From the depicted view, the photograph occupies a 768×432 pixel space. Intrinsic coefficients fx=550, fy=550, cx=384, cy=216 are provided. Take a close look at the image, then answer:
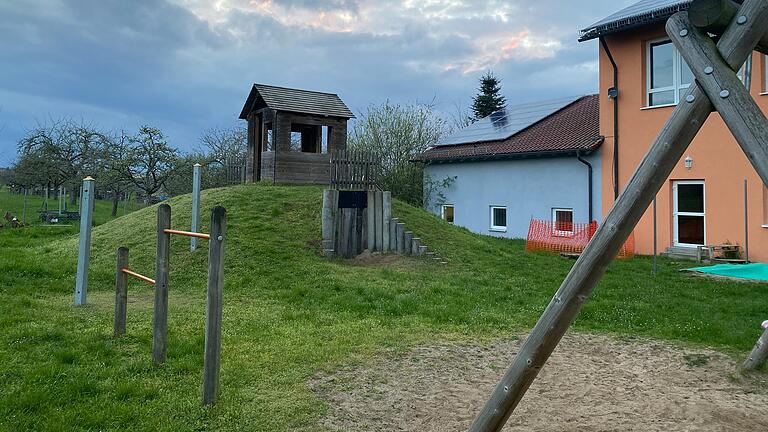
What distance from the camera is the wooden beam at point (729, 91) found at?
7.37 feet

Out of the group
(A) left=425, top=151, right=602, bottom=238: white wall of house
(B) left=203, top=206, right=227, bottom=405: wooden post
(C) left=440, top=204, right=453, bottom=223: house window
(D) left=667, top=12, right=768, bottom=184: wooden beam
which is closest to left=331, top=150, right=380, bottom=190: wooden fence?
(A) left=425, top=151, right=602, bottom=238: white wall of house

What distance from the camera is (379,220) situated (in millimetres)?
12750

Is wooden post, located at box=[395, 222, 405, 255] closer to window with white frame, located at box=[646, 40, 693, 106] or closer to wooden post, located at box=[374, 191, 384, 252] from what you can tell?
wooden post, located at box=[374, 191, 384, 252]

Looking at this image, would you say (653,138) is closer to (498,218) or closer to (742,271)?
(498,218)

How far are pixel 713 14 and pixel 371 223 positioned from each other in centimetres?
1051

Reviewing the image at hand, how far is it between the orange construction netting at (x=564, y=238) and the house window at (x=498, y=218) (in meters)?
2.96

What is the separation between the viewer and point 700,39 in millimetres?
2523

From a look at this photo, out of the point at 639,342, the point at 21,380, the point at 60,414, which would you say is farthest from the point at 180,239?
the point at 639,342

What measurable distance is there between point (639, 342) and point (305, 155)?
12.9 meters

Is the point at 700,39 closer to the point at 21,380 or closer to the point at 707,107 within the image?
the point at 707,107

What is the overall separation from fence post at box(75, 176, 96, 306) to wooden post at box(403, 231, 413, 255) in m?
6.48

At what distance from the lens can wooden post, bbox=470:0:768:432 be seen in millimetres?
2422

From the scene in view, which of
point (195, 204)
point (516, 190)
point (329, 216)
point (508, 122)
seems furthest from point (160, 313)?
point (508, 122)

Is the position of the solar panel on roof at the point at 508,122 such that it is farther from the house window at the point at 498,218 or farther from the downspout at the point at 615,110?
the downspout at the point at 615,110
